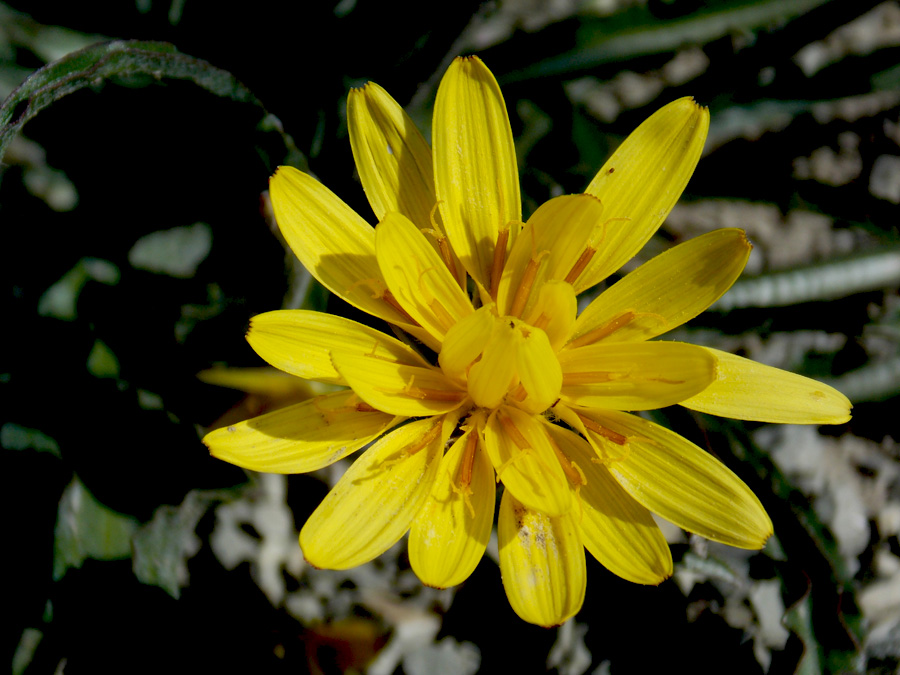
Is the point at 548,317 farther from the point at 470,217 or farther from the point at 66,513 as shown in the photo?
the point at 66,513

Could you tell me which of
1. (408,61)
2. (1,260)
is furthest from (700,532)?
(1,260)

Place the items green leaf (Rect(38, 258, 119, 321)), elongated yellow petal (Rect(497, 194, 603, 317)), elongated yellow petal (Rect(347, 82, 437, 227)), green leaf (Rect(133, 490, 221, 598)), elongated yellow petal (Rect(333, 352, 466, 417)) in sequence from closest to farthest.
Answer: elongated yellow petal (Rect(333, 352, 466, 417))
elongated yellow petal (Rect(497, 194, 603, 317))
elongated yellow petal (Rect(347, 82, 437, 227))
green leaf (Rect(133, 490, 221, 598))
green leaf (Rect(38, 258, 119, 321))

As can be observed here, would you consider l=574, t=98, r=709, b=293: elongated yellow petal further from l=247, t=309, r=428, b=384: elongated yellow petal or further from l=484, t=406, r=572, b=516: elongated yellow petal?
l=247, t=309, r=428, b=384: elongated yellow petal

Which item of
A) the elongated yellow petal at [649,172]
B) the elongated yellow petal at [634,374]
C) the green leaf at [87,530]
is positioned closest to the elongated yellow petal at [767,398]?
the elongated yellow petal at [634,374]

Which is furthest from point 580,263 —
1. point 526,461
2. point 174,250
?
point 174,250

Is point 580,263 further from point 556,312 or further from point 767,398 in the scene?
point 767,398

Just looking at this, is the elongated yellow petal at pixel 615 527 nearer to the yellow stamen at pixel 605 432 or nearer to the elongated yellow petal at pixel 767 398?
the yellow stamen at pixel 605 432

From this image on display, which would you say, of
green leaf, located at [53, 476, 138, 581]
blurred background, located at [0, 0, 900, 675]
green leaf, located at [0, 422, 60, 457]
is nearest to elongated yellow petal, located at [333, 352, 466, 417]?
blurred background, located at [0, 0, 900, 675]
